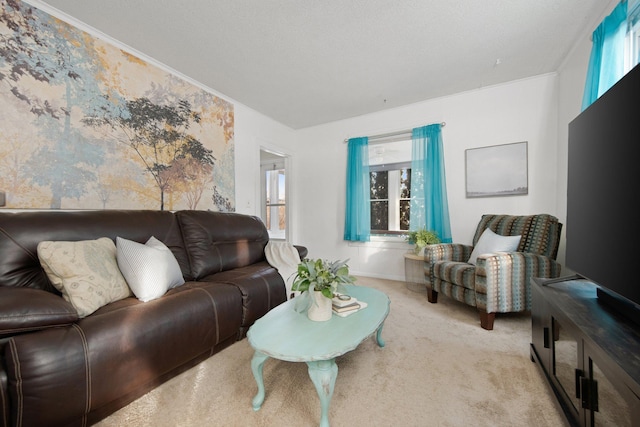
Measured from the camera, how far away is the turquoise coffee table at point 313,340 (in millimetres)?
1086

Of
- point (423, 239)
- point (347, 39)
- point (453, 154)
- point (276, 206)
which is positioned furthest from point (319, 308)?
point (276, 206)

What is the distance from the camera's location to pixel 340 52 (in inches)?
95.5

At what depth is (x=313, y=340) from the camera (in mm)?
1176

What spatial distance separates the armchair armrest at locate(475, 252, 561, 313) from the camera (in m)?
2.07

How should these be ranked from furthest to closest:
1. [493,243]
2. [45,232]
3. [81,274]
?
1. [493,243]
2. [45,232]
3. [81,274]

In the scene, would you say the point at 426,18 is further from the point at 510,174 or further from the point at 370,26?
the point at 510,174

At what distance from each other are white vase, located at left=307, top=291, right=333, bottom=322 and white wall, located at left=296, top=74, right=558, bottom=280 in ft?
8.36

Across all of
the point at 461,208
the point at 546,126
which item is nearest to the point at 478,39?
the point at 546,126

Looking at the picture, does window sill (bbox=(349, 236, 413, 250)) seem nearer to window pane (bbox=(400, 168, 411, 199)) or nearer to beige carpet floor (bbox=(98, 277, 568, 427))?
window pane (bbox=(400, 168, 411, 199))

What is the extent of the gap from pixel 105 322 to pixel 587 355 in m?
2.05

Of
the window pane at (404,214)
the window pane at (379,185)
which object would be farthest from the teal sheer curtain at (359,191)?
the window pane at (404,214)

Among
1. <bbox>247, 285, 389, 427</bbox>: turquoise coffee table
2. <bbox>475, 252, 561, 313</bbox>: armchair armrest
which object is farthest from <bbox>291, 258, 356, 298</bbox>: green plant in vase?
Result: <bbox>475, 252, 561, 313</bbox>: armchair armrest

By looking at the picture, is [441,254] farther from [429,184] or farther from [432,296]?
[429,184]

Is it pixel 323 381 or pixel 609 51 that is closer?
pixel 323 381
